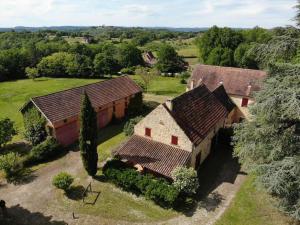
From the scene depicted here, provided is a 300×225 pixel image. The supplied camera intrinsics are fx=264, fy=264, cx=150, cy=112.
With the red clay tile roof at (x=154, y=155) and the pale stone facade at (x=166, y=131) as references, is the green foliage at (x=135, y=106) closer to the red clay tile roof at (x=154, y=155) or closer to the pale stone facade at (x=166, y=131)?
the pale stone facade at (x=166, y=131)

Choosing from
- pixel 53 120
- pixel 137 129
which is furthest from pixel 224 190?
pixel 53 120

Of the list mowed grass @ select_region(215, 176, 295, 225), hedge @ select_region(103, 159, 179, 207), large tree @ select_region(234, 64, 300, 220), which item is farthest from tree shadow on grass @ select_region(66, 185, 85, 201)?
large tree @ select_region(234, 64, 300, 220)

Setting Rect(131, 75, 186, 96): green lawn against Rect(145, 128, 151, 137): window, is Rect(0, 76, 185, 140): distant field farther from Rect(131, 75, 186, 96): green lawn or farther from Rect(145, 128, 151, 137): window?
Rect(145, 128, 151, 137): window

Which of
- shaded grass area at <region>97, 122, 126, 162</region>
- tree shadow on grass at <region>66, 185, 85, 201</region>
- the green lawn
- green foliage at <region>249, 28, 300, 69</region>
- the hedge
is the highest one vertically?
green foliage at <region>249, 28, 300, 69</region>

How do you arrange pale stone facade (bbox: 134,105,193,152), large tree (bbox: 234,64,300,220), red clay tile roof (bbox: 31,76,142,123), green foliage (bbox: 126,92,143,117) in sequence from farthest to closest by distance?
green foliage (bbox: 126,92,143,117) → red clay tile roof (bbox: 31,76,142,123) → pale stone facade (bbox: 134,105,193,152) → large tree (bbox: 234,64,300,220)

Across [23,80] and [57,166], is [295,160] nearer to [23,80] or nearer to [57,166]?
[57,166]

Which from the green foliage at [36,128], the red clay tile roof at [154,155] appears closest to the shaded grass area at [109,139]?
the red clay tile roof at [154,155]
